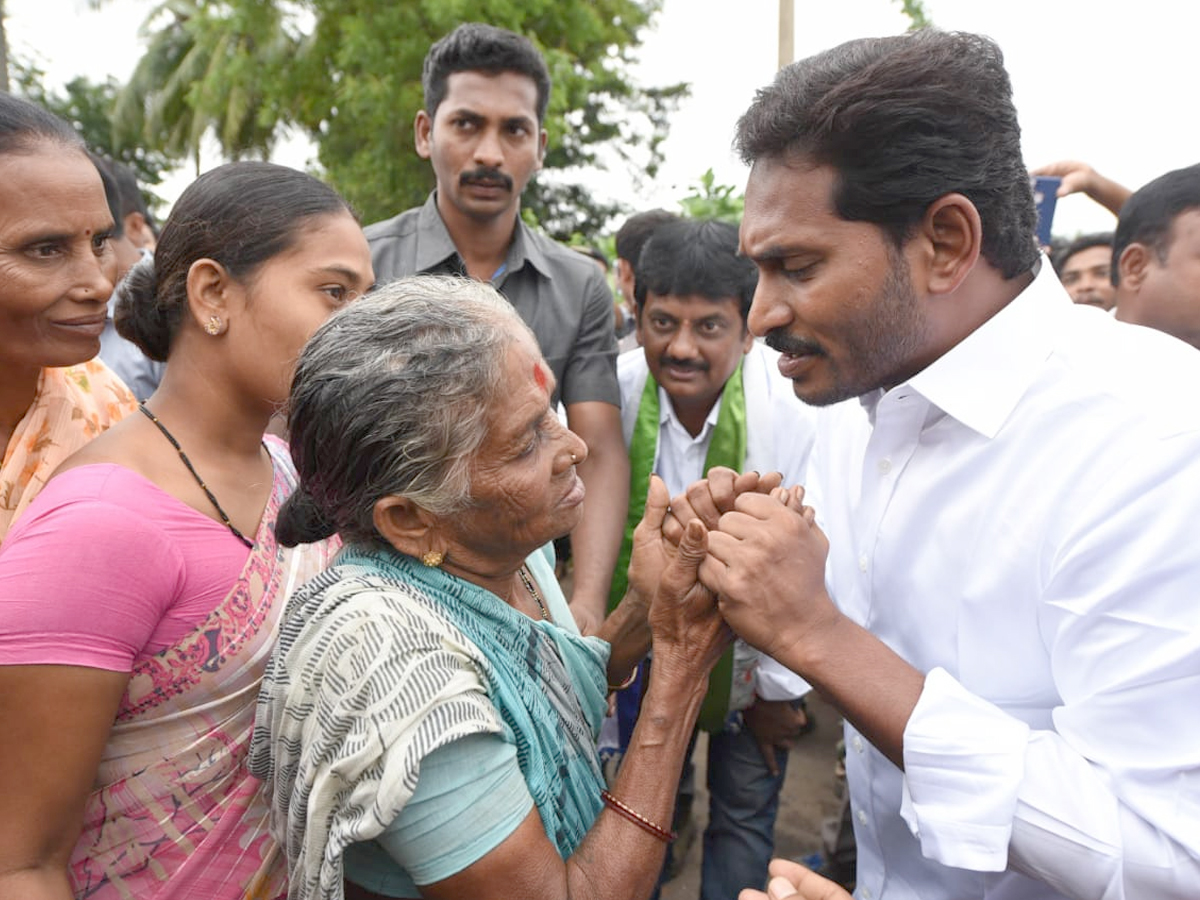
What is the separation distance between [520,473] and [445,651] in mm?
372

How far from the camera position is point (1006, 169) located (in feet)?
5.20

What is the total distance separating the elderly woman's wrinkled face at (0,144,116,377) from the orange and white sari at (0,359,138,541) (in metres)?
0.11

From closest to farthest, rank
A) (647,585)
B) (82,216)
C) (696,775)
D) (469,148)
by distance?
(82,216) < (647,585) < (469,148) < (696,775)

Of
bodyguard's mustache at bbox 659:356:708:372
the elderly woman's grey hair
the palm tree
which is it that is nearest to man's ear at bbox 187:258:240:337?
the elderly woman's grey hair

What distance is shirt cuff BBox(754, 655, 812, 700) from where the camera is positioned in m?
2.94

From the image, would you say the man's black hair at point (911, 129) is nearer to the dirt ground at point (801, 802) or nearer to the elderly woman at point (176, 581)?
the elderly woman at point (176, 581)

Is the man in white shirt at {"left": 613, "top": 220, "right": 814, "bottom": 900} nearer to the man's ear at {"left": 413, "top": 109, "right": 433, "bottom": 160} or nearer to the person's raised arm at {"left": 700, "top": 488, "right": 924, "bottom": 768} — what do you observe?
the man's ear at {"left": 413, "top": 109, "right": 433, "bottom": 160}

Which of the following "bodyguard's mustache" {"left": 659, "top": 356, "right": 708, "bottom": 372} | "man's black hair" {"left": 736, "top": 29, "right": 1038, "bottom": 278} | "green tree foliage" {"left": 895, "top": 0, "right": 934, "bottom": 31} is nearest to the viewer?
"man's black hair" {"left": 736, "top": 29, "right": 1038, "bottom": 278}

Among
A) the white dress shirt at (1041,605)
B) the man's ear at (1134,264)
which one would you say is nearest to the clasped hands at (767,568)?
the white dress shirt at (1041,605)

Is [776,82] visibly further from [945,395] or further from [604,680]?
[604,680]

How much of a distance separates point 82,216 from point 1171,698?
218cm

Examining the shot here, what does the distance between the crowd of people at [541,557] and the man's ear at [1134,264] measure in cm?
201

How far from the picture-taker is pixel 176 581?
1490 mm

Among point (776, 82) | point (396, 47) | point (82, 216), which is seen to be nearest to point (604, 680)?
point (776, 82)
